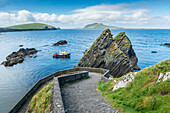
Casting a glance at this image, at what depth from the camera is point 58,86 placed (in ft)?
39.3

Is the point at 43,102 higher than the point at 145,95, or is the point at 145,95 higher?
the point at 145,95

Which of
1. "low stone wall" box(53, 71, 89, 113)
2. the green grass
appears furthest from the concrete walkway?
the green grass

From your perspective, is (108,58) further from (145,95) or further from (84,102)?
(145,95)

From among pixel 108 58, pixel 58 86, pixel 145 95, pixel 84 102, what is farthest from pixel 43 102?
pixel 108 58

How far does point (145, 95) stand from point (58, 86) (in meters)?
7.74

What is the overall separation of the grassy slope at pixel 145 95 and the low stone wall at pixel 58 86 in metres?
4.14

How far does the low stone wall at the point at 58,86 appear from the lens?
838cm

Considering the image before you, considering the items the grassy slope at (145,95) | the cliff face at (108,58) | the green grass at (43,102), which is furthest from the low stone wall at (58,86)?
the cliff face at (108,58)

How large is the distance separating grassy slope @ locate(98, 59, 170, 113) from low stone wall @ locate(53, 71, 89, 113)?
4.14 m

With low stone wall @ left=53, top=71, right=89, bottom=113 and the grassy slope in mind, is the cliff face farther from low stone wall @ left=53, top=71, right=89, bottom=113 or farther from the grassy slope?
the grassy slope

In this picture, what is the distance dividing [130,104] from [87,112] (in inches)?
125

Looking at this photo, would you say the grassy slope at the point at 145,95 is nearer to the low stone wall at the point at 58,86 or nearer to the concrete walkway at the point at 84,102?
the concrete walkway at the point at 84,102

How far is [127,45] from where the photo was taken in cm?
4662

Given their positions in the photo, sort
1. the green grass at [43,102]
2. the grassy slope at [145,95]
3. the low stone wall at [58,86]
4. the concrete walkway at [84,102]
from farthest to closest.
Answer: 1. the green grass at [43,102]
2. the concrete walkway at [84,102]
3. the low stone wall at [58,86]
4. the grassy slope at [145,95]
